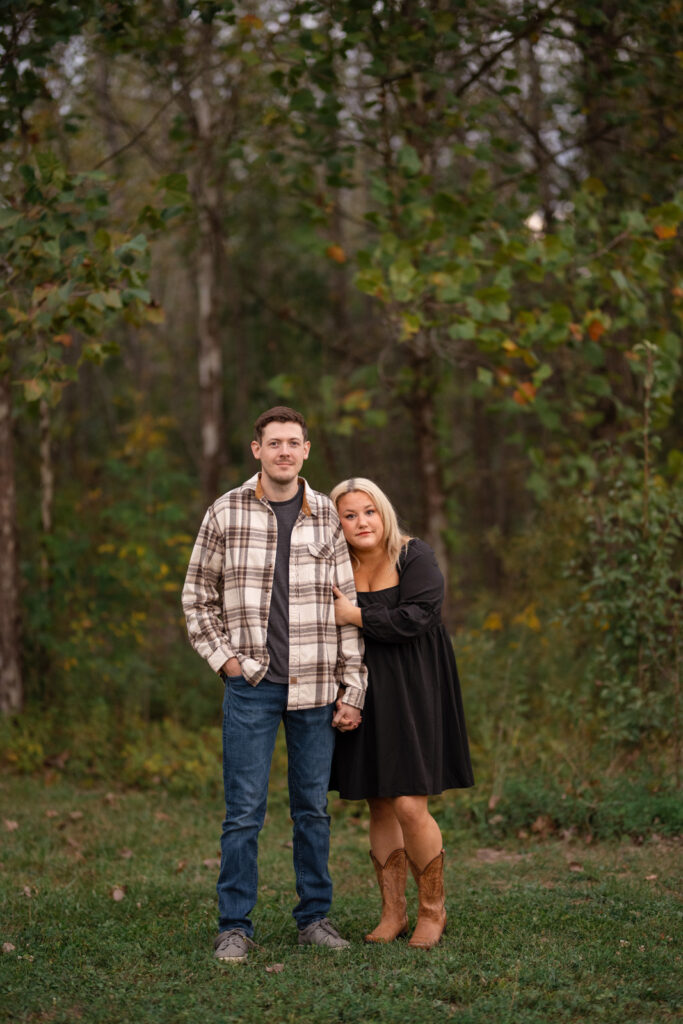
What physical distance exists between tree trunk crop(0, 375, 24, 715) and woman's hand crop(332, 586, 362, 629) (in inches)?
196

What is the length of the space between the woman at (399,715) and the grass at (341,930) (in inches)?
11.8

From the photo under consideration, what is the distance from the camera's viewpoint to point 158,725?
820cm

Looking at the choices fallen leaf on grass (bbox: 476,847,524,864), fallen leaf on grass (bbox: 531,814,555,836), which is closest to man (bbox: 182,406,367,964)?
fallen leaf on grass (bbox: 476,847,524,864)

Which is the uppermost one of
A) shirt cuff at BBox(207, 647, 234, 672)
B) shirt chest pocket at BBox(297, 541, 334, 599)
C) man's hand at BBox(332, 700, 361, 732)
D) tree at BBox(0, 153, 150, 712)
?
tree at BBox(0, 153, 150, 712)

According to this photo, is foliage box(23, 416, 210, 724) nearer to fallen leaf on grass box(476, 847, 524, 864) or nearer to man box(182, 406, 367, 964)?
fallen leaf on grass box(476, 847, 524, 864)

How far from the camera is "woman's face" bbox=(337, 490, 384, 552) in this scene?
416cm

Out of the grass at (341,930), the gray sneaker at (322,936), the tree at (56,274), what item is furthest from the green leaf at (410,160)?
the gray sneaker at (322,936)

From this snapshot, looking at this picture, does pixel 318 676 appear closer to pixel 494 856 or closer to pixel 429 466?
pixel 494 856

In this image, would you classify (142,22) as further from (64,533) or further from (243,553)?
(243,553)

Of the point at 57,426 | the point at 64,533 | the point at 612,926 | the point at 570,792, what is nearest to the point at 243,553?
the point at 612,926

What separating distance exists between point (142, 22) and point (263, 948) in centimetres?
589

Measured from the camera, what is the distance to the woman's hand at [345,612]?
4.05 metres

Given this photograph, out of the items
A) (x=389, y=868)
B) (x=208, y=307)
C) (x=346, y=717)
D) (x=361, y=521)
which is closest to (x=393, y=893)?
(x=389, y=868)

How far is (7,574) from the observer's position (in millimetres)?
8320
